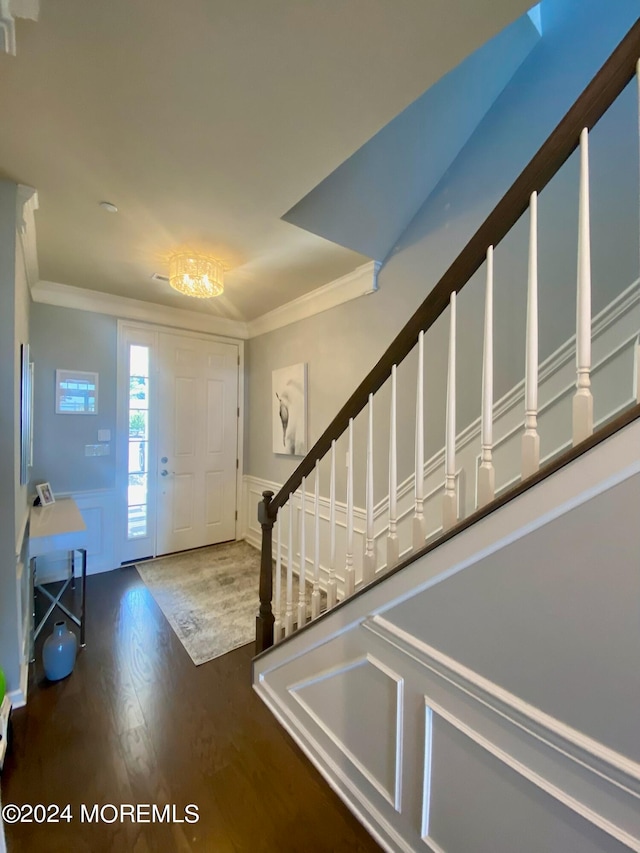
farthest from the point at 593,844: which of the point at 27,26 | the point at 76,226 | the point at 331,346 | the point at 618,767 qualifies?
the point at 76,226

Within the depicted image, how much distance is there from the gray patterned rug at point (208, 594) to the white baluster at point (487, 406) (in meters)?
2.09

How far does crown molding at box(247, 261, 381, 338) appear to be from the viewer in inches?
102

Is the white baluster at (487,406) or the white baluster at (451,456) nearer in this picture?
the white baluster at (487,406)

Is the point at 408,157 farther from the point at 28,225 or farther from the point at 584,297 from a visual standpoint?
the point at 28,225

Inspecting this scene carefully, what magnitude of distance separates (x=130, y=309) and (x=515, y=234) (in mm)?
3271

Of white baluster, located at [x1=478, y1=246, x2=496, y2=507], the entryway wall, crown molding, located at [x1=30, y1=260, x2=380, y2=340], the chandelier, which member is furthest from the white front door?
white baluster, located at [x1=478, y1=246, x2=496, y2=507]

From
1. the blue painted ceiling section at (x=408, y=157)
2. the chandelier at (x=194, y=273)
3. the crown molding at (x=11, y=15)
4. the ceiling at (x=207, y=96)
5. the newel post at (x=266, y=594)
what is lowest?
the newel post at (x=266, y=594)

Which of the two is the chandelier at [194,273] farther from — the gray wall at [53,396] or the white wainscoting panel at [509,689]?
the white wainscoting panel at [509,689]

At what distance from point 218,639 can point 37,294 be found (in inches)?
123

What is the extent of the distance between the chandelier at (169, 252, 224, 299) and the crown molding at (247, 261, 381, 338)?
927 mm

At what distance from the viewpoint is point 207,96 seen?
129 centimetres

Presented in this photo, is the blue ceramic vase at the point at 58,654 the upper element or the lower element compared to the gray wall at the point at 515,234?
lower

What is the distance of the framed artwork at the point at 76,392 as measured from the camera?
3033 millimetres

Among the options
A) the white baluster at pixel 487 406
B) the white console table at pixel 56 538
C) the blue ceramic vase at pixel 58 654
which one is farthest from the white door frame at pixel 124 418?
the white baluster at pixel 487 406
